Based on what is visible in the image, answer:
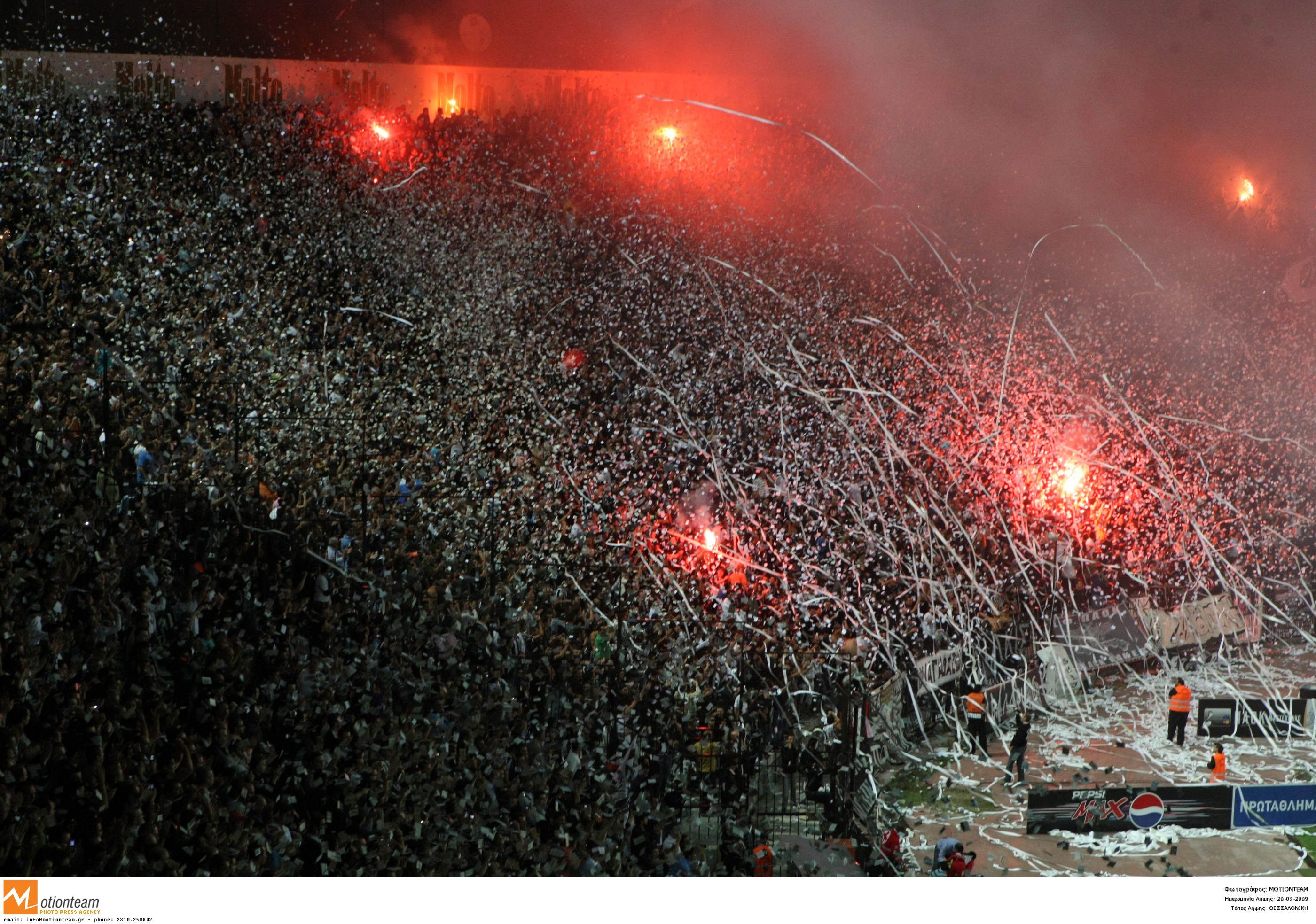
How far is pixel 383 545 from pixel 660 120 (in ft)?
4.50

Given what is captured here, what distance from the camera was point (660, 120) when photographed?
260 cm

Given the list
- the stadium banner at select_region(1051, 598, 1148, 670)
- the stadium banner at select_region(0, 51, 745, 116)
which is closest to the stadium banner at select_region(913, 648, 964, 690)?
the stadium banner at select_region(1051, 598, 1148, 670)

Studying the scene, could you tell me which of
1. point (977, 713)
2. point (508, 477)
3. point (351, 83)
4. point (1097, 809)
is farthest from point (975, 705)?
point (351, 83)

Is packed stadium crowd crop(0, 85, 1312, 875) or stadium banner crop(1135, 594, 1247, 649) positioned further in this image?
stadium banner crop(1135, 594, 1247, 649)

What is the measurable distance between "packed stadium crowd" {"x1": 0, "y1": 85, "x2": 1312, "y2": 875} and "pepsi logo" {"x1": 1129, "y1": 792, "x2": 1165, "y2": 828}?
527 millimetres

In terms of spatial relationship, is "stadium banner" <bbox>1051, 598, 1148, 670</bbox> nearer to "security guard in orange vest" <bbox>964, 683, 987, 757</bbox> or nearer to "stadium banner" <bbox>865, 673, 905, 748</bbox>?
"security guard in orange vest" <bbox>964, 683, 987, 757</bbox>

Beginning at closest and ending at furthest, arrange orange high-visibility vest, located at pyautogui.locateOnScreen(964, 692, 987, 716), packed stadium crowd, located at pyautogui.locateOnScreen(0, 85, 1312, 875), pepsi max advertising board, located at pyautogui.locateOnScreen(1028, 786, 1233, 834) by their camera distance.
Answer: packed stadium crowd, located at pyautogui.locateOnScreen(0, 85, 1312, 875), pepsi max advertising board, located at pyautogui.locateOnScreen(1028, 786, 1233, 834), orange high-visibility vest, located at pyautogui.locateOnScreen(964, 692, 987, 716)

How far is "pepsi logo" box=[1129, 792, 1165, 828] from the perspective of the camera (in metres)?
2.50

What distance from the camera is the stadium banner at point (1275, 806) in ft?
8.37

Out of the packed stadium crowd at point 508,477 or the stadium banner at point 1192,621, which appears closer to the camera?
the packed stadium crowd at point 508,477

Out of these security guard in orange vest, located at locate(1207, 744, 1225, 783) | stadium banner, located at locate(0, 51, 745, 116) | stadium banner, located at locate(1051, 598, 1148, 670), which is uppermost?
stadium banner, located at locate(0, 51, 745, 116)

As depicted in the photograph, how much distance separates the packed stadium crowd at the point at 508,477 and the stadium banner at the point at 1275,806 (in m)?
0.49

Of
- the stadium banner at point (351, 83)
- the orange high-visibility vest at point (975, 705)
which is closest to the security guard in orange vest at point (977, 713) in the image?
the orange high-visibility vest at point (975, 705)

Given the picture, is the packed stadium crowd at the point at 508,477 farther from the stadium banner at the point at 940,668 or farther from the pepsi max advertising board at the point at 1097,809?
the pepsi max advertising board at the point at 1097,809
